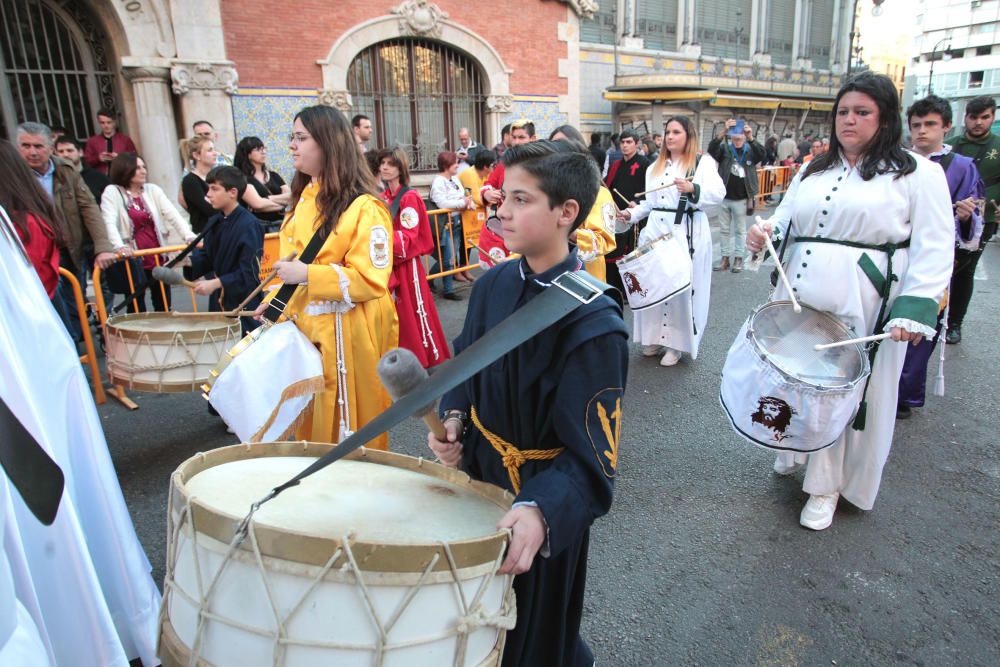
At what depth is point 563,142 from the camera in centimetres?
165

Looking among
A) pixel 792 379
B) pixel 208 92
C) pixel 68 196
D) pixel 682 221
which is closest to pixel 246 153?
pixel 68 196

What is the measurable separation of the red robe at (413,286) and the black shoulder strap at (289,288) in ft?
3.19

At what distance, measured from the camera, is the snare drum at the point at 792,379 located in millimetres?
2441

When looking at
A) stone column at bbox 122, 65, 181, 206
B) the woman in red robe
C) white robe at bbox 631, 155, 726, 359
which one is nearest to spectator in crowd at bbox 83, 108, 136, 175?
stone column at bbox 122, 65, 181, 206

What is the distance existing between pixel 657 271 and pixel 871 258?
188cm

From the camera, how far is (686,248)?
16.6 feet

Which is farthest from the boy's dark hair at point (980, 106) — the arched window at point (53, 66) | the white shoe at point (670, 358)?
the arched window at point (53, 66)

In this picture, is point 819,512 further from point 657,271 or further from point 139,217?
point 139,217

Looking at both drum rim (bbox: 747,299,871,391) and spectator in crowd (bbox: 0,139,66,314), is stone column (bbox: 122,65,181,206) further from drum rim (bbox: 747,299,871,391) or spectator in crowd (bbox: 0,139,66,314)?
drum rim (bbox: 747,299,871,391)

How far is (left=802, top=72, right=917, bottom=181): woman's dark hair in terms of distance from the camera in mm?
2705

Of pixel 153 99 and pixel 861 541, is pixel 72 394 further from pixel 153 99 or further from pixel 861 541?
pixel 153 99

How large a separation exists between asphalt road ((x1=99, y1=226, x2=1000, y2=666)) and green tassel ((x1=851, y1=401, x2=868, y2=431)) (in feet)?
1.75

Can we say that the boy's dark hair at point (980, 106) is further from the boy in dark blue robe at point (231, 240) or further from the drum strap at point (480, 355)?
the boy in dark blue robe at point (231, 240)

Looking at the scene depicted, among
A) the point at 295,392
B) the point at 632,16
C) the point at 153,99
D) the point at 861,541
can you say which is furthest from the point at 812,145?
the point at 295,392
